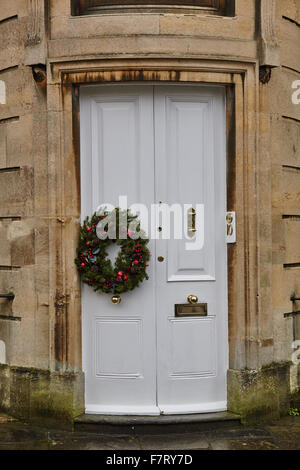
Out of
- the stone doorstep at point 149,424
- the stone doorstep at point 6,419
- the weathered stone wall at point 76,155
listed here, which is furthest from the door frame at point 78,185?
the stone doorstep at point 6,419

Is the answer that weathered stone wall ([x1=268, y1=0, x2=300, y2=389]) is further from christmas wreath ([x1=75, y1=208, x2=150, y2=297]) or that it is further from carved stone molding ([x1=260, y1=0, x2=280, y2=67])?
christmas wreath ([x1=75, y1=208, x2=150, y2=297])

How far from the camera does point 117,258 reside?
618 cm

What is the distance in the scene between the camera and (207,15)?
20.2 feet

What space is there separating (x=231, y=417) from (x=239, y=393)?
0.23 meters

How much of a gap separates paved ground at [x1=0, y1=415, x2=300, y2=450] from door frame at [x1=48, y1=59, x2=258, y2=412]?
62 centimetres

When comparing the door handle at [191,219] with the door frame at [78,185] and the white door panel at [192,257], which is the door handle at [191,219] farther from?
the door frame at [78,185]

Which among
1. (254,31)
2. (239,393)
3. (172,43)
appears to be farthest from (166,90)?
(239,393)

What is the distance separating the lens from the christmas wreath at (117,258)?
6.12m

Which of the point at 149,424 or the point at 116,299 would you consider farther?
the point at 116,299

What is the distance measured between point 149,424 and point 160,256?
1.55 meters

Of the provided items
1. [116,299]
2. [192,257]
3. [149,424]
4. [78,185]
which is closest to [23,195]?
[78,185]

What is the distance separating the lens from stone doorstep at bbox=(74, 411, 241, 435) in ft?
19.5

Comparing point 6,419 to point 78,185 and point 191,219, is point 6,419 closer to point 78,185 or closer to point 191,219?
point 78,185

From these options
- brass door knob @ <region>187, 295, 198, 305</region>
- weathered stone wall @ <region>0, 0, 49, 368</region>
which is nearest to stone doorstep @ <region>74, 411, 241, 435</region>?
weathered stone wall @ <region>0, 0, 49, 368</region>
